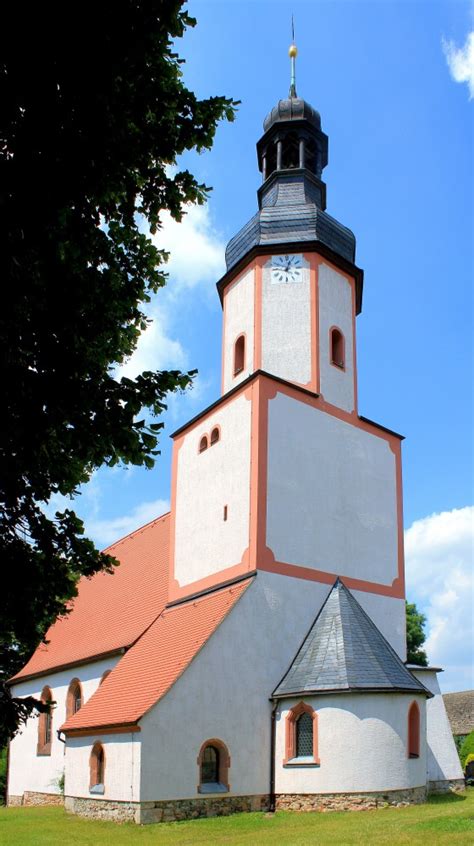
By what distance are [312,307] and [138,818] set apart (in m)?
12.4

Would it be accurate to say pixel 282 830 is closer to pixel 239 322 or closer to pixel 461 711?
pixel 239 322

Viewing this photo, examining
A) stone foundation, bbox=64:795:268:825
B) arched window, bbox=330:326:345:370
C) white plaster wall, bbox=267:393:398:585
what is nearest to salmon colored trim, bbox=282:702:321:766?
stone foundation, bbox=64:795:268:825

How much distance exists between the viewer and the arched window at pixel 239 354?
20.8 meters

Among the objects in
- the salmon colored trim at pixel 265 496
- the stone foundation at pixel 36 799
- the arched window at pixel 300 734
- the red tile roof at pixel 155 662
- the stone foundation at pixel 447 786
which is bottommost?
the stone foundation at pixel 36 799

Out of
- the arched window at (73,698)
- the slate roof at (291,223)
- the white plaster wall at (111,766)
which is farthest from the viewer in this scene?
the arched window at (73,698)

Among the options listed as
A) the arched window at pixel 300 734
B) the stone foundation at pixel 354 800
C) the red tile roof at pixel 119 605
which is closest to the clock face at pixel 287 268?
the red tile roof at pixel 119 605

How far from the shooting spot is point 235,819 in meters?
14.4

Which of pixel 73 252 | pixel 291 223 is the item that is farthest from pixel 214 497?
pixel 73 252

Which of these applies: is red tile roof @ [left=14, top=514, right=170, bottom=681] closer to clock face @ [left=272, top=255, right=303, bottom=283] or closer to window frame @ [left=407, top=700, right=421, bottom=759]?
window frame @ [left=407, top=700, right=421, bottom=759]

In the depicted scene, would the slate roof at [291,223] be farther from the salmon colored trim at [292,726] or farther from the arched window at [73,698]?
the arched window at [73,698]

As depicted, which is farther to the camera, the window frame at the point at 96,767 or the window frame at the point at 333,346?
the window frame at the point at 333,346

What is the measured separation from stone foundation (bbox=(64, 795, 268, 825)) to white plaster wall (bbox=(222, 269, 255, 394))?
9.90 meters

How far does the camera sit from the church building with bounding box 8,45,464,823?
15016mm

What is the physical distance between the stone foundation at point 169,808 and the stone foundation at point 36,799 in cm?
604
